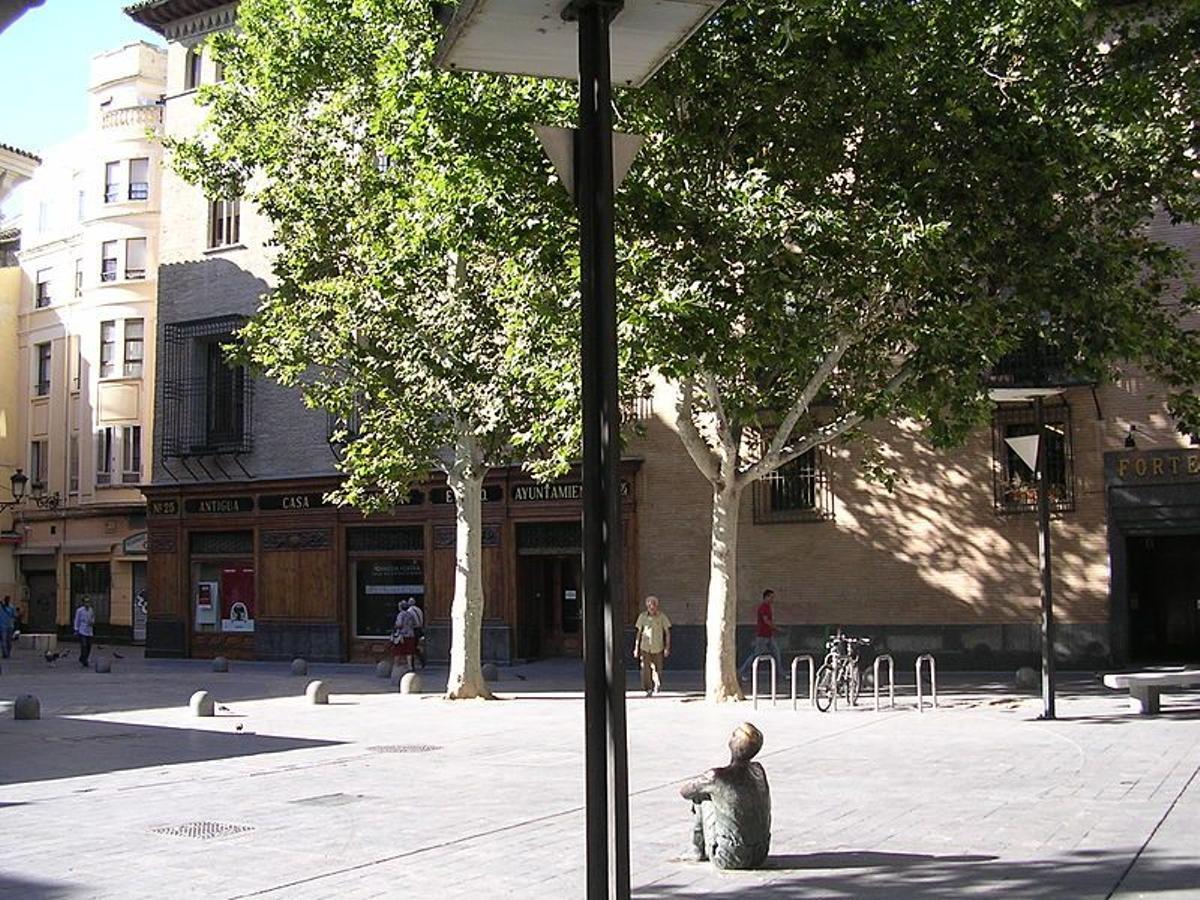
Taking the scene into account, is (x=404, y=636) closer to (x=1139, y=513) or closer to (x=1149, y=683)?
(x=1139, y=513)

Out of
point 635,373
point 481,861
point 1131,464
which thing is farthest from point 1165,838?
point 1131,464

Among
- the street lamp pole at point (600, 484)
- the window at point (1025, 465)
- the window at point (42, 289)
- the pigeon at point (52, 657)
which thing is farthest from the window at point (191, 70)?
the street lamp pole at point (600, 484)

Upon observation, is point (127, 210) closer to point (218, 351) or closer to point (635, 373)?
point (218, 351)

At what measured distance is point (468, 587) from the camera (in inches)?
858

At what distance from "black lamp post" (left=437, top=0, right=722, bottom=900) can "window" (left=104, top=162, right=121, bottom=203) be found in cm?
4185

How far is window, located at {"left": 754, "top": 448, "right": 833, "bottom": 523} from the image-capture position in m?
26.6

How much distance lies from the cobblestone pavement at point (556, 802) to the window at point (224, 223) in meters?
18.2

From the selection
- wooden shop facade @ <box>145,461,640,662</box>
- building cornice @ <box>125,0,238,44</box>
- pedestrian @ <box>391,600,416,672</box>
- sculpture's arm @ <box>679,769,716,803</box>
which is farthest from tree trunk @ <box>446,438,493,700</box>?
building cornice @ <box>125,0,238,44</box>

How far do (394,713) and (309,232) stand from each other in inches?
311

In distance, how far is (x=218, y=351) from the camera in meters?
35.9

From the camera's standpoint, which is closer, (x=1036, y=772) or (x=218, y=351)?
(x=1036, y=772)

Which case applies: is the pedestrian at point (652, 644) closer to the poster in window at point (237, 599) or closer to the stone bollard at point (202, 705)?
the stone bollard at point (202, 705)

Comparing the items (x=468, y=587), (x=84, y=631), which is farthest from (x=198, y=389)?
(x=468, y=587)

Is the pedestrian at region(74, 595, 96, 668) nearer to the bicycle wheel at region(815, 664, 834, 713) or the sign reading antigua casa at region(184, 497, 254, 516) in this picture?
the sign reading antigua casa at region(184, 497, 254, 516)
